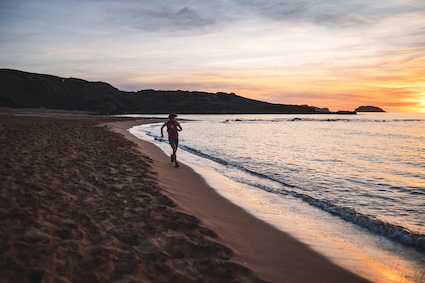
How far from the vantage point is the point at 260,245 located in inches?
211

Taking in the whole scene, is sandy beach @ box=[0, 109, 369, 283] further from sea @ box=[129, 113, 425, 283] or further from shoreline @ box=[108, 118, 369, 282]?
sea @ box=[129, 113, 425, 283]

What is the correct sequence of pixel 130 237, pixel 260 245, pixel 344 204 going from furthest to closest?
1. pixel 344 204
2. pixel 260 245
3. pixel 130 237

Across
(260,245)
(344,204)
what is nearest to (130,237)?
(260,245)

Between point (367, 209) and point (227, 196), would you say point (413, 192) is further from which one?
point (227, 196)

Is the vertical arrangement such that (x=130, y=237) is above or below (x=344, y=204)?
above

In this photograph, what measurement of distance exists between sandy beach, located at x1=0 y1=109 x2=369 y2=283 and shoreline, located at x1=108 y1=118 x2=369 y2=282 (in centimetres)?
2

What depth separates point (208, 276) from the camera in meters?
3.89

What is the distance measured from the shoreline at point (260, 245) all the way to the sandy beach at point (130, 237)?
0.02 meters

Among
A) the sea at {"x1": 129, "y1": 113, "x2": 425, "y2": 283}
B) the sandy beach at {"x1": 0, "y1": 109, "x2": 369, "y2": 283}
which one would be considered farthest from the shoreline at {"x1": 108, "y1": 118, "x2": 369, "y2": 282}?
the sea at {"x1": 129, "y1": 113, "x2": 425, "y2": 283}

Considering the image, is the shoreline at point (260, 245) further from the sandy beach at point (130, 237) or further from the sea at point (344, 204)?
the sea at point (344, 204)

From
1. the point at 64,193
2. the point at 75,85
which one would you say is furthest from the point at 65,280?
the point at 75,85

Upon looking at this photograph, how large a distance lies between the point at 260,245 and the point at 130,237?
2208mm

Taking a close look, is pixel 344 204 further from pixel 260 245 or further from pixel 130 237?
pixel 130 237

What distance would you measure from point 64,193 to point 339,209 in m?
6.92
